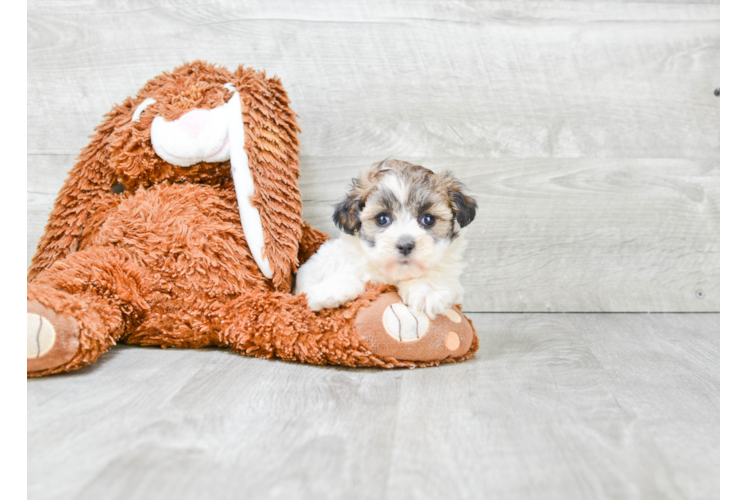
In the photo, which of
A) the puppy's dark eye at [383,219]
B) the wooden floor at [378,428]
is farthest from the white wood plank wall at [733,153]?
the puppy's dark eye at [383,219]

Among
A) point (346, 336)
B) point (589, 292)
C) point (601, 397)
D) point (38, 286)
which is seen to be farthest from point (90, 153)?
point (589, 292)

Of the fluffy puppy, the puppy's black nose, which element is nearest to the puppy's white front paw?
the fluffy puppy

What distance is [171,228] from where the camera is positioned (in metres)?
1.78

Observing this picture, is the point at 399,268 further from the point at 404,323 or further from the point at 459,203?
the point at 459,203

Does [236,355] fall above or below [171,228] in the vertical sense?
below

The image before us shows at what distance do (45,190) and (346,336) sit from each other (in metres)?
1.37

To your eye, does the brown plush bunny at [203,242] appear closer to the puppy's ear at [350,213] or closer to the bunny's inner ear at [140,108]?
the bunny's inner ear at [140,108]

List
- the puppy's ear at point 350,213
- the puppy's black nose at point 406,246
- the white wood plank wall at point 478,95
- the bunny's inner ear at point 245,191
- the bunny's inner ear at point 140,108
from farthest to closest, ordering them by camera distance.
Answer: the white wood plank wall at point 478,95
the bunny's inner ear at point 140,108
the bunny's inner ear at point 245,191
the puppy's ear at point 350,213
the puppy's black nose at point 406,246

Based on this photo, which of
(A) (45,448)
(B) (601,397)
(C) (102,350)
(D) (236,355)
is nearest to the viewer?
(A) (45,448)

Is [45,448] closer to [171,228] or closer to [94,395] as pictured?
[94,395]

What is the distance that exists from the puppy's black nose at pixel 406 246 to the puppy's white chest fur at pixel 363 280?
116mm

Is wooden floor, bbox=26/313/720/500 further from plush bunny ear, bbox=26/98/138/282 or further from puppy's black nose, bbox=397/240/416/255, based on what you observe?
plush bunny ear, bbox=26/98/138/282

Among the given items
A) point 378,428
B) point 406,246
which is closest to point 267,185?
point 406,246

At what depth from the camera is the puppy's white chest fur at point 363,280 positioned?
1.59m
